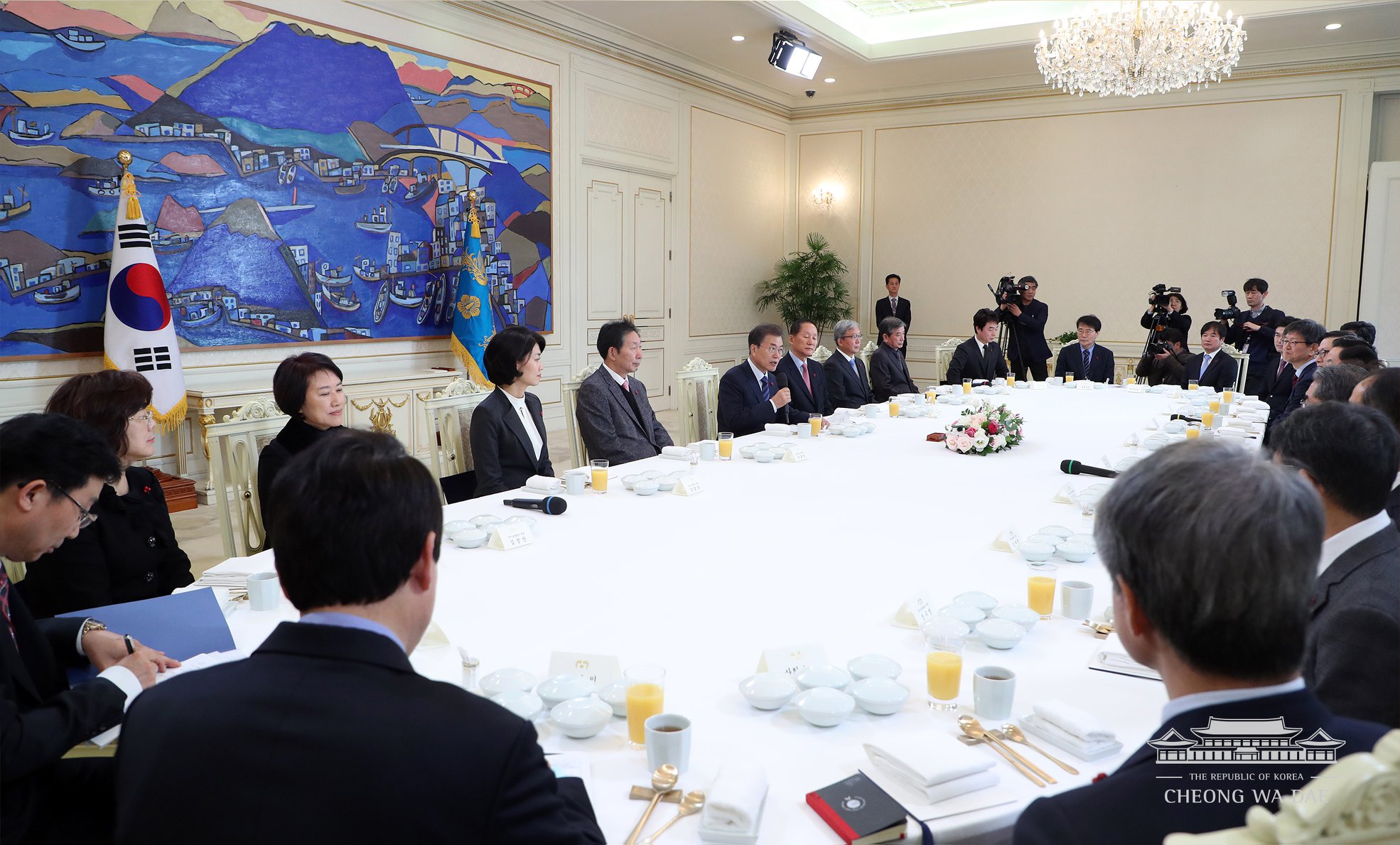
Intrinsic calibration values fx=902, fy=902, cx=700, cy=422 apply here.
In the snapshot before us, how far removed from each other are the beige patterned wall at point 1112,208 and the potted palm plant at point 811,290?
660 mm

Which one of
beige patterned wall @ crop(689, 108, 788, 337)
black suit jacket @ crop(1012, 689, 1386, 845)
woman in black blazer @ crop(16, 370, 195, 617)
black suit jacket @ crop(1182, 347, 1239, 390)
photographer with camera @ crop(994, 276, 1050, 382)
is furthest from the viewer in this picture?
beige patterned wall @ crop(689, 108, 788, 337)

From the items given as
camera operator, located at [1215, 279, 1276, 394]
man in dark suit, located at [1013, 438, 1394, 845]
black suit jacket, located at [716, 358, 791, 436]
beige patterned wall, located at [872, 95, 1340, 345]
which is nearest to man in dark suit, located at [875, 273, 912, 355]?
beige patterned wall, located at [872, 95, 1340, 345]

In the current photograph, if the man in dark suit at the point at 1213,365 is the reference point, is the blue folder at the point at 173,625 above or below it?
below

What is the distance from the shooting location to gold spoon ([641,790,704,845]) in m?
1.20

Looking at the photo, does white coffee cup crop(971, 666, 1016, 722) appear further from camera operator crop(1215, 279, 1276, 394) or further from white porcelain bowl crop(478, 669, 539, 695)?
camera operator crop(1215, 279, 1276, 394)

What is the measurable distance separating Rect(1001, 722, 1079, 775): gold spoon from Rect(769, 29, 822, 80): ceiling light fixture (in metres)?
7.81

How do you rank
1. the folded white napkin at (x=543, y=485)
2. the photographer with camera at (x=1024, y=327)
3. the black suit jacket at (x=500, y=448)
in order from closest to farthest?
the folded white napkin at (x=543, y=485) → the black suit jacket at (x=500, y=448) → the photographer with camera at (x=1024, y=327)

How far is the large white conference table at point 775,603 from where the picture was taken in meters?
1.36

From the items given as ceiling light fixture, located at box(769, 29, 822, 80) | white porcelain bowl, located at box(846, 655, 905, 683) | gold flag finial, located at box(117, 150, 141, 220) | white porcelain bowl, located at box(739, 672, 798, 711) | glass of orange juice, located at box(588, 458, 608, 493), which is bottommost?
white porcelain bowl, located at box(739, 672, 798, 711)

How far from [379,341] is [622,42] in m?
3.78

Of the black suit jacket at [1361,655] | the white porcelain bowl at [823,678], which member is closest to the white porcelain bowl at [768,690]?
the white porcelain bowl at [823,678]

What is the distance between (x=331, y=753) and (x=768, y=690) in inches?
31.0

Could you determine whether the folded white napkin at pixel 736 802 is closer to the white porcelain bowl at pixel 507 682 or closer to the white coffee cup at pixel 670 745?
the white coffee cup at pixel 670 745

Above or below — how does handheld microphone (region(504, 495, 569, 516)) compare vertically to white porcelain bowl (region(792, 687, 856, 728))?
above
